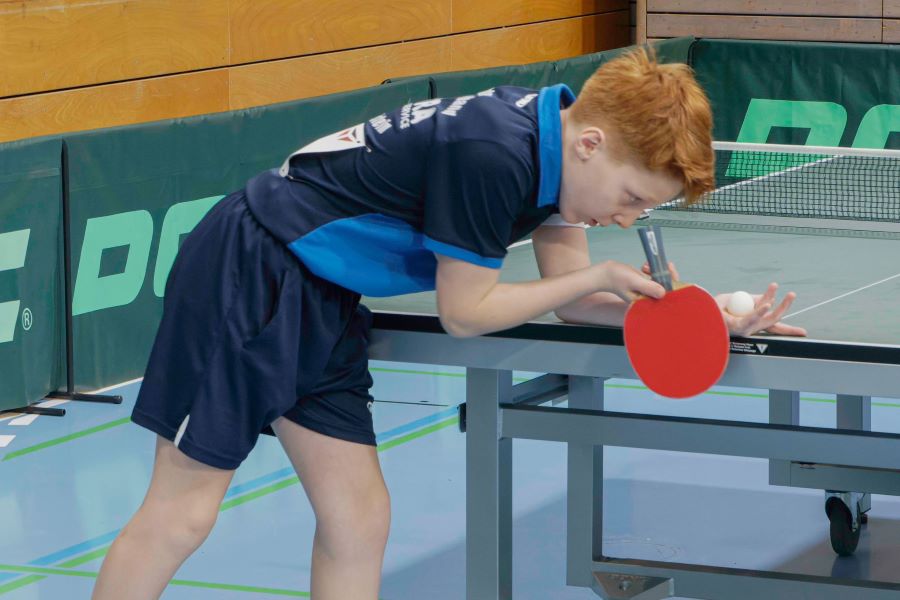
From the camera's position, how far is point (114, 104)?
701 centimetres

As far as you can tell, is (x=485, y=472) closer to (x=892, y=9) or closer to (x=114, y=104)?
(x=114, y=104)

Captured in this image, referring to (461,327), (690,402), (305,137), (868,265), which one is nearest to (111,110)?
(305,137)

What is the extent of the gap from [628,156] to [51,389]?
3.83 metres

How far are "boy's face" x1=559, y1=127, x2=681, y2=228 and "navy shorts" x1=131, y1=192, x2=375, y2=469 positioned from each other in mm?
476

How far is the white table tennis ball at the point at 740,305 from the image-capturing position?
8.67 ft

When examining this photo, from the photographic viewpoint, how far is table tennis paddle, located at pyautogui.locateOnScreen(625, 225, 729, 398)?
2.49m

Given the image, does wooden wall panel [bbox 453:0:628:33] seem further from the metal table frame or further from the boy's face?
the boy's face

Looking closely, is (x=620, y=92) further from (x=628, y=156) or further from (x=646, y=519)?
(x=646, y=519)

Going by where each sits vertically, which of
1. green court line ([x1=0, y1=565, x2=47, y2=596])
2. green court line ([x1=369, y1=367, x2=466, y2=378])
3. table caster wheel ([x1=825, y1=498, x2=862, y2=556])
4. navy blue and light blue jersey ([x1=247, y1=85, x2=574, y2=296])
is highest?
navy blue and light blue jersey ([x1=247, y1=85, x2=574, y2=296])

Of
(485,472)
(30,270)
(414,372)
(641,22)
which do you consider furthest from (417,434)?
(641,22)

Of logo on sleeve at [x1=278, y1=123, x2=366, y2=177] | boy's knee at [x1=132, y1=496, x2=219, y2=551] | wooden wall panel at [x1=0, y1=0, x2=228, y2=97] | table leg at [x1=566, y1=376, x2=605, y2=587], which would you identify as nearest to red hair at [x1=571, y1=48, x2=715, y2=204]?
logo on sleeve at [x1=278, y1=123, x2=366, y2=177]

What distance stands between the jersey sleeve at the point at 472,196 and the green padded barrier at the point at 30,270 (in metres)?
3.38

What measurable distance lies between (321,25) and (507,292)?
598 cm

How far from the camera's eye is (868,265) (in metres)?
3.48
